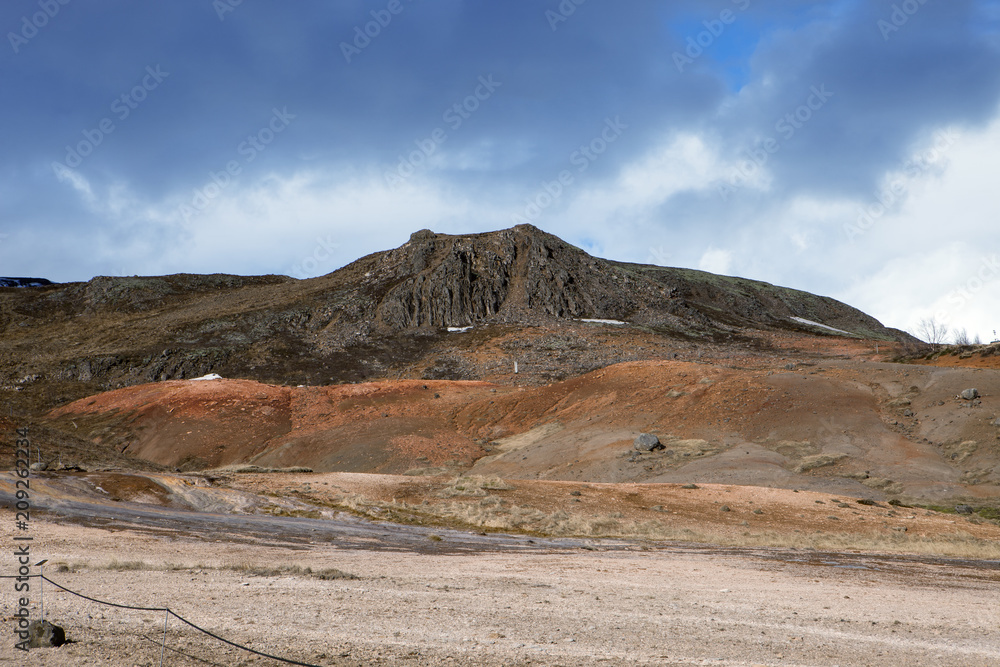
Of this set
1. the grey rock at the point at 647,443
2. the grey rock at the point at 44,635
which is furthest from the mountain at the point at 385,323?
the grey rock at the point at 44,635

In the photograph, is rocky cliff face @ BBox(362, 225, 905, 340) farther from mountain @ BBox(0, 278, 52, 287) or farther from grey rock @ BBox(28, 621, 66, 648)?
mountain @ BBox(0, 278, 52, 287)

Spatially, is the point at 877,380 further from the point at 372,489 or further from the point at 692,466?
the point at 372,489

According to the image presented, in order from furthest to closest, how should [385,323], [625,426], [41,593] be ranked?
[385,323] → [625,426] → [41,593]

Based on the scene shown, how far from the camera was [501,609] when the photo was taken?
11.4 m

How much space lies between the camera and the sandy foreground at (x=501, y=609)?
898cm

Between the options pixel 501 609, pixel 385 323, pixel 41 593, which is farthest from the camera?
pixel 385 323

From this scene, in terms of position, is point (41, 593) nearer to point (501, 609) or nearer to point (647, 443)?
point (501, 609)

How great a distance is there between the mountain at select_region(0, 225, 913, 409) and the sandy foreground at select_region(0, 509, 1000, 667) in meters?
43.0

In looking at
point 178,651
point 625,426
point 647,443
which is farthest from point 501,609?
point 625,426

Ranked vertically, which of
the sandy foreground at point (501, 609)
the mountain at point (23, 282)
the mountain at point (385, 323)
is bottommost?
the sandy foreground at point (501, 609)

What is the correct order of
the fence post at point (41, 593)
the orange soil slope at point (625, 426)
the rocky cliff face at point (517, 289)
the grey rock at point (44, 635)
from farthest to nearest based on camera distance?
the rocky cliff face at point (517, 289) → the orange soil slope at point (625, 426) → the fence post at point (41, 593) → the grey rock at point (44, 635)

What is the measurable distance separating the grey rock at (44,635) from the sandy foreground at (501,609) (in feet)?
Result: 0.39

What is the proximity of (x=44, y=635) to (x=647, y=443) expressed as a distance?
104 ft

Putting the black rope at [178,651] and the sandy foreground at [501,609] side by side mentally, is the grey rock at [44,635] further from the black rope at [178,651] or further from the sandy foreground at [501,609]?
the black rope at [178,651]
